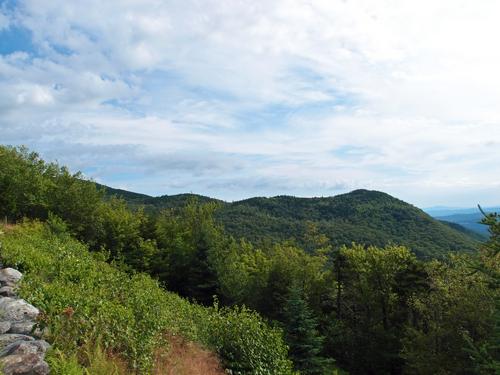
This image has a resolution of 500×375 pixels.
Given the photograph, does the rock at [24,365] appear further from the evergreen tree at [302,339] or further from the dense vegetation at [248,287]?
the evergreen tree at [302,339]

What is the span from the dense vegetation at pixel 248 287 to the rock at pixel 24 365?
8.43 ft

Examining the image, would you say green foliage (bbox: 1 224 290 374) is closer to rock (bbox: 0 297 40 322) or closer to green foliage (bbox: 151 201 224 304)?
rock (bbox: 0 297 40 322)

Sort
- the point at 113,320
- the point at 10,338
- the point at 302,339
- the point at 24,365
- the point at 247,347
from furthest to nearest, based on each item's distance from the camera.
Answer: the point at 302,339 → the point at 247,347 → the point at 113,320 → the point at 10,338 → the point at 24,365

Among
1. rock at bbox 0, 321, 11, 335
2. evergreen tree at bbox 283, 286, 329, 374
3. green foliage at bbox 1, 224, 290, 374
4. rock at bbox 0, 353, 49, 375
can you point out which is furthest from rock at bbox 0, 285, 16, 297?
evergreen tree at bbox 283, 286, 329, 374

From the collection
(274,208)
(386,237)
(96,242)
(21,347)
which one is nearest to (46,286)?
(21,347)

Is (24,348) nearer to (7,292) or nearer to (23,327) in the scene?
(23,327)

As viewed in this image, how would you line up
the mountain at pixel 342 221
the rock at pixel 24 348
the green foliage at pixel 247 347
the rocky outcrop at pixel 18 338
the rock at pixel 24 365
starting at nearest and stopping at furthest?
the rock at pixel 24 365 < the rocky outcrop at pixel 18 338 < the rock at pixel 24 348 < the green foliage at pixel 247 347 < the mountain at pixel 342 221

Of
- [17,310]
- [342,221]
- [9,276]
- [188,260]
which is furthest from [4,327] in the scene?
[342,221]

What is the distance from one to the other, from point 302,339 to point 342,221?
129m

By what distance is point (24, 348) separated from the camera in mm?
7168

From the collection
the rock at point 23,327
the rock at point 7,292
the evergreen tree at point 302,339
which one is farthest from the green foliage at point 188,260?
the rock at point 23,327

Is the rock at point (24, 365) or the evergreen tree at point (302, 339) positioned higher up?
the rock at point (24, 365)

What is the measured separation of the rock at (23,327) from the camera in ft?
27.9

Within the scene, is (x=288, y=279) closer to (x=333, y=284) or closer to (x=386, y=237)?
(x=333, y=284)
